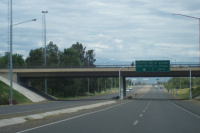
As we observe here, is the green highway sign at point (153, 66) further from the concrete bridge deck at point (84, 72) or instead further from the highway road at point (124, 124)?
the highway road at point (124, 124)

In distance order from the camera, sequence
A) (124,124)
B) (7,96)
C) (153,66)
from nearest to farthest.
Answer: (124,124), (7,96), (153,66)

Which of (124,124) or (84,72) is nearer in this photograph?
(124,124)

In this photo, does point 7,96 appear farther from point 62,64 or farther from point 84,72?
point 62,64

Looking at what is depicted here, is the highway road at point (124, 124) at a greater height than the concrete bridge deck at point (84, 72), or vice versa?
the concrete bridge deck at point (84, 72)

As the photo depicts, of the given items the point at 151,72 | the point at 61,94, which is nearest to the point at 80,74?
the point at 151,72

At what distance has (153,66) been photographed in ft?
223

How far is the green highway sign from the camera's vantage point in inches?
2670

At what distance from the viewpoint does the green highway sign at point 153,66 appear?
6781cm

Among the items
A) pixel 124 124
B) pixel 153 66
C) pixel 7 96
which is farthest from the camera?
pixel 153 66

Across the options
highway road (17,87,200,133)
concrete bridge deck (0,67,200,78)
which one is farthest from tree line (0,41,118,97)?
highway road (17,87,200,133)

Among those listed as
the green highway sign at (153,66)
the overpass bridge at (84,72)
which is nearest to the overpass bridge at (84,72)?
the overpass bridge at (84,72)

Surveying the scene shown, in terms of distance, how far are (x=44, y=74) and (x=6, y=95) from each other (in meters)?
14.7

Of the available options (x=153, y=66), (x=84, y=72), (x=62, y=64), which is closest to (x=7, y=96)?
(x=84, y=72)

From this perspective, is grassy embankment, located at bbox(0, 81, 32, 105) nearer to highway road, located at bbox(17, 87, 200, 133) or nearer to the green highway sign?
the green highway sign
